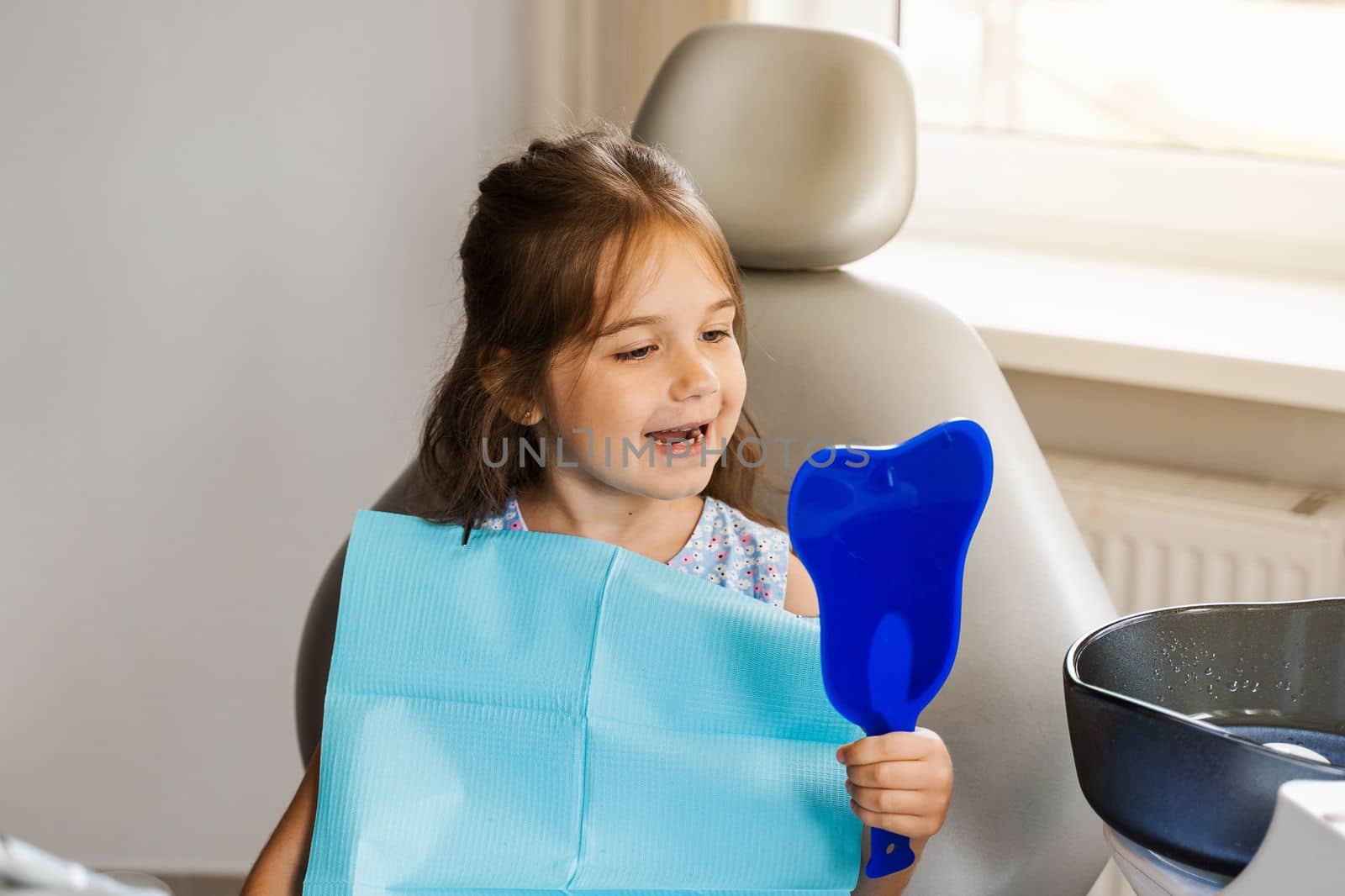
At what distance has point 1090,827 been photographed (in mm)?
915

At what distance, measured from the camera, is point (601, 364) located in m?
0.88

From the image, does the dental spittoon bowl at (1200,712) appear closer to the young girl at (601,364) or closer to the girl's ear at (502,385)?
the young girl at (601,364)

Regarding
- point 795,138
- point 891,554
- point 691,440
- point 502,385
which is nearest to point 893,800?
point 891,554

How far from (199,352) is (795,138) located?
85 cm

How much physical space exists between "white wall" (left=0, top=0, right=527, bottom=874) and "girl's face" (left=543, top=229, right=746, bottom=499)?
82cm

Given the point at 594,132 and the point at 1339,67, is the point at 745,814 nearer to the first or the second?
the point at 594,132

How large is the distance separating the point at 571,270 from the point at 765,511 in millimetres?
280

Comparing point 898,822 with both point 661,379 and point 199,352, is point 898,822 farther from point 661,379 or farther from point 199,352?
point 199,352

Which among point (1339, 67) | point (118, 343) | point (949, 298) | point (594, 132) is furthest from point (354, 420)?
point (1339, 67)

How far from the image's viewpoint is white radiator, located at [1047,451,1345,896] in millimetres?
1215

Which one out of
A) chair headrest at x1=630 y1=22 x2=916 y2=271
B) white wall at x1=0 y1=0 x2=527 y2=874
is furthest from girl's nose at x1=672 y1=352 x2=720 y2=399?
white wall at x1=0 y1=0 x2=527 y2=874

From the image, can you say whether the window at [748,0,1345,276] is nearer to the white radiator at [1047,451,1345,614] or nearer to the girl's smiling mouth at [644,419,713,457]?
Result: the white radiator at [1047,451,1345,614]

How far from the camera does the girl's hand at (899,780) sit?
0.75 metres

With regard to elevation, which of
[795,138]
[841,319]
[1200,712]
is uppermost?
[795,138]
